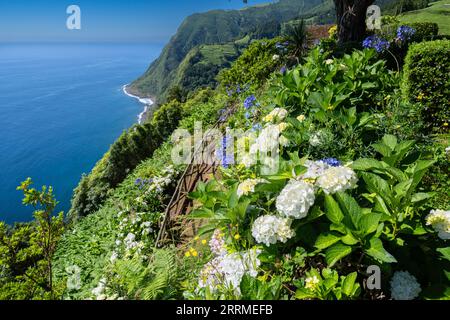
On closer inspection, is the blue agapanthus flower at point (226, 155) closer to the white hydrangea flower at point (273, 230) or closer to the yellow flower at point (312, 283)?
the white hydrangea flower at point (273, 230)

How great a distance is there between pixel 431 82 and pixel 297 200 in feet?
14.8

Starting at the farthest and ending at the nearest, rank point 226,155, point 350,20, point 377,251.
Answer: point 350,20, point 226,155, point 377,251

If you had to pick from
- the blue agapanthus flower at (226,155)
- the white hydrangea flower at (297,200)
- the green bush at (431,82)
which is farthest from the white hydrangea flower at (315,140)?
the green bush at (431,82)

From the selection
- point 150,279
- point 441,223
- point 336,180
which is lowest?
point 150,279

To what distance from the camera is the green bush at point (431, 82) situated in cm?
480

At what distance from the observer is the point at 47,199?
4.20 m

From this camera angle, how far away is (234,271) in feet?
6.83

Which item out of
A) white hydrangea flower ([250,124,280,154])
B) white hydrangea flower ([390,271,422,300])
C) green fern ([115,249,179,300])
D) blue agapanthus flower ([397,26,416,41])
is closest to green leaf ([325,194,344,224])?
white hydrangea flower ([390,271,422,300])

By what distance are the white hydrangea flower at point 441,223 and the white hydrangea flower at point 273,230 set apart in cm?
80

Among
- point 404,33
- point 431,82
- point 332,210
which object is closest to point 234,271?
point 332,210

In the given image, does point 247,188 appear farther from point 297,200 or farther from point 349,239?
point 349,239
